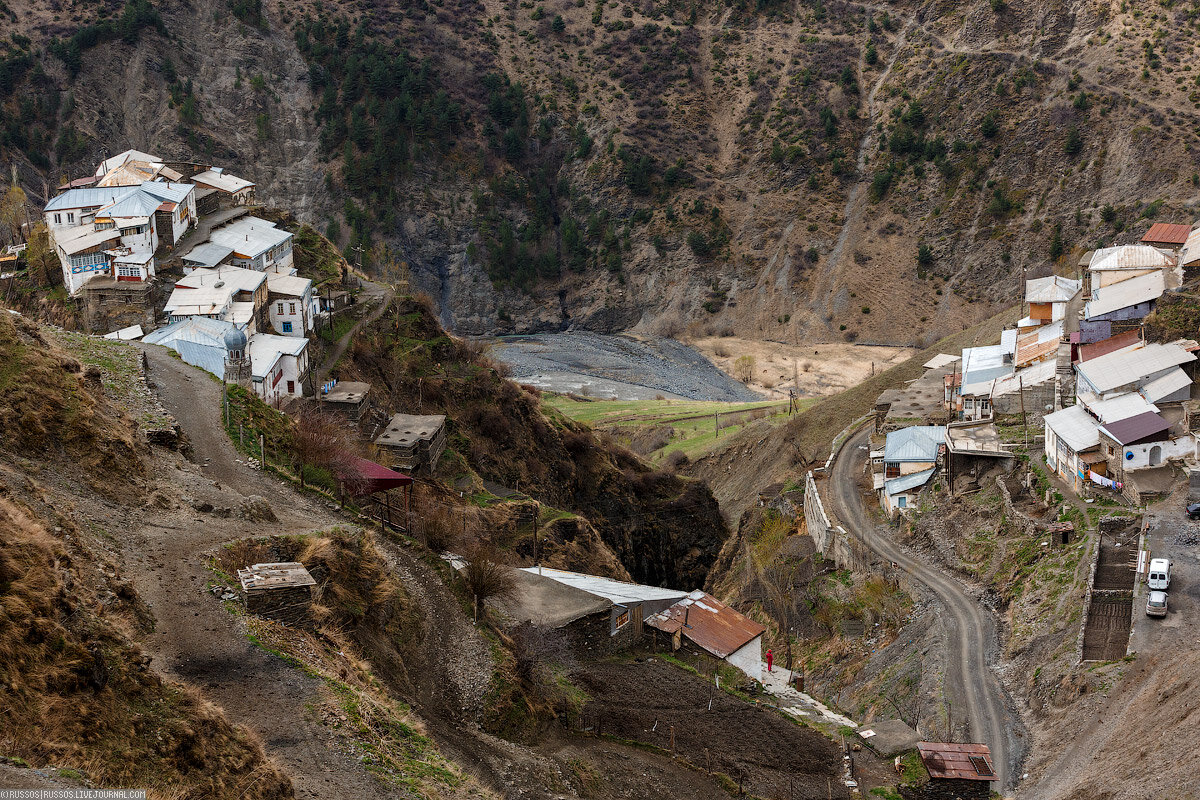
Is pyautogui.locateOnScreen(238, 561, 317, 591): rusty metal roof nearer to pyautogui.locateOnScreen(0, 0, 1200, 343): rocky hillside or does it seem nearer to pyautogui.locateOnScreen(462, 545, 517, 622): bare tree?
pyautogui.locateOnScreen(462, 545, 517, 622): bare tree

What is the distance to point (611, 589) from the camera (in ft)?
122

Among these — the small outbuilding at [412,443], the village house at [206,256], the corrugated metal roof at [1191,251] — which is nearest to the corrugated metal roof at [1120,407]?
the corrugated metal roof at [1191,251]

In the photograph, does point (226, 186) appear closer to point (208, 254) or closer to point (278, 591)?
point (208, 254)

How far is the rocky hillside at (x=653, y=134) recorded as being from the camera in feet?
414

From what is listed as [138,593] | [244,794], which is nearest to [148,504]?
[138,593]

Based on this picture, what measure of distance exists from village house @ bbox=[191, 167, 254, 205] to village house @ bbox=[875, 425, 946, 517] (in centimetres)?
4210

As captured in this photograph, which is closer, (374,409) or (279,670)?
(279,670)

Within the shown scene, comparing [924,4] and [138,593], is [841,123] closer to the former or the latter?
[924,4]

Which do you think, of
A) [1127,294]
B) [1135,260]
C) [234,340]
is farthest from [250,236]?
[1135,260]

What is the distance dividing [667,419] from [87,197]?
172 feet

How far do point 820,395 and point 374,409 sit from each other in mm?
64025

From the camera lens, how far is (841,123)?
14125 cm

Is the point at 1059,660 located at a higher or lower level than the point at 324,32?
lower

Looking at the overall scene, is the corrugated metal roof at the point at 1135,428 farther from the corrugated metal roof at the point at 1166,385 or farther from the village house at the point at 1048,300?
the village house at the point at 1048,300
